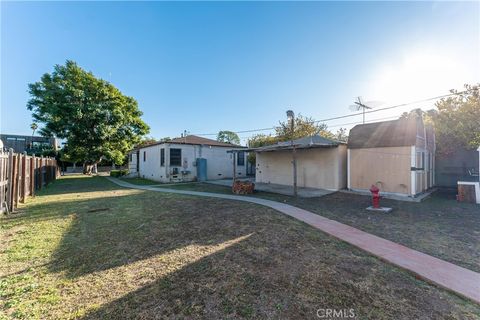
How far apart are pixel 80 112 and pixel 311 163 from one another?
22.2m

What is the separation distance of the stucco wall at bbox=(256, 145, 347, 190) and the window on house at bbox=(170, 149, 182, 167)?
6.77 meters

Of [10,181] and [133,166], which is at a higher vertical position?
[133,166]

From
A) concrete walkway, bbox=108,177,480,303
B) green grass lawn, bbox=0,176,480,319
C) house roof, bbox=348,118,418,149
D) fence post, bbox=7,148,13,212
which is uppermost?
house roof, bbox=348,118,418,149

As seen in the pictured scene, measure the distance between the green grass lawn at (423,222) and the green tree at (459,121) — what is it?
463 cm

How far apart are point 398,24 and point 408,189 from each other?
24.2ft

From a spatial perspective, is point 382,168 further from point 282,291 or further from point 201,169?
point 201,169

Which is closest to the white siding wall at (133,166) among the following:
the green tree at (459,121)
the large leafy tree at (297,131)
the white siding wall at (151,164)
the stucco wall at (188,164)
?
the white siding wall at (151,164)

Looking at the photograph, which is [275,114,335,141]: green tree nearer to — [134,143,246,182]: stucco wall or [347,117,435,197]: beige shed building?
[134,143,246,182]: stucco wall

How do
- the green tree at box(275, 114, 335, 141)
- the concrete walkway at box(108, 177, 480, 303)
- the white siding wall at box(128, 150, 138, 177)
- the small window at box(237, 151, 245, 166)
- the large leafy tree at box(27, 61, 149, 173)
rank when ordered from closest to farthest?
the concrete walkway at box(108, 177, 480, 303), the large leafy tree at box(27, 61, 149, 173), the small window at box(237, 151, 245, 166), the green tree at box(275, 114, 335, 141), the white siding wall at box(128, 150, 138, 177)

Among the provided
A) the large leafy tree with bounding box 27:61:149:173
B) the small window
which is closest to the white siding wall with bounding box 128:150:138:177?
the large leafy tree with bounding box 27:61:149:173

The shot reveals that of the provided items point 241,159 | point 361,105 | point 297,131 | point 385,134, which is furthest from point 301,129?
point 385,134

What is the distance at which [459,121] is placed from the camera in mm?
10906

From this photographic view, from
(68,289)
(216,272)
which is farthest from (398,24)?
(68,289)

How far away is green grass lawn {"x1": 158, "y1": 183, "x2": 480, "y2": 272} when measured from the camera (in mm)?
4008
